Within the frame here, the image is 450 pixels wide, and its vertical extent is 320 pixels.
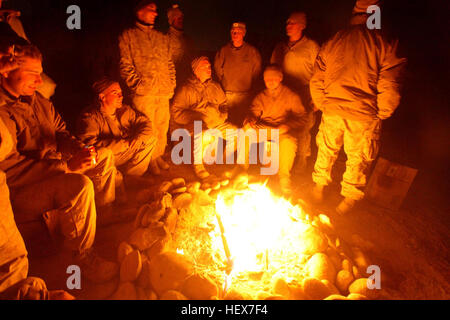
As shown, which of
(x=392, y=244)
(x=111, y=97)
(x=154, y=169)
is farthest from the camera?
(x=154, y=169)

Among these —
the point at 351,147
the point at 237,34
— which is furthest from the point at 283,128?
the point at 237,34

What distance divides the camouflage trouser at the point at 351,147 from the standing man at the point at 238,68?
1.68 m

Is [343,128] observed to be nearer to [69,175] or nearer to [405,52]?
[405,52]

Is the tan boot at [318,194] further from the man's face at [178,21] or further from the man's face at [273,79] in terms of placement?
the man's face at [178,21]

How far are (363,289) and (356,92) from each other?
2281 millimetres

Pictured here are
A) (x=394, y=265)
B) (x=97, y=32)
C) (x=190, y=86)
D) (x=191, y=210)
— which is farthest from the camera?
(x=97, y=32)

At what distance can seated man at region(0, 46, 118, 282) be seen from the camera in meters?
2.33

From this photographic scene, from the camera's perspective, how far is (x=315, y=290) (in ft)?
7.98

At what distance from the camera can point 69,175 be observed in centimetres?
251

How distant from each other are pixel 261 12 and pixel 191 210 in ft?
15.5

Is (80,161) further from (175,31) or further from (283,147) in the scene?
(175,31)

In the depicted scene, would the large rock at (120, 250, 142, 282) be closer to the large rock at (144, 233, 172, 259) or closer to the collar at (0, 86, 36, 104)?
the large rock at (144, 233, 172, 259)
